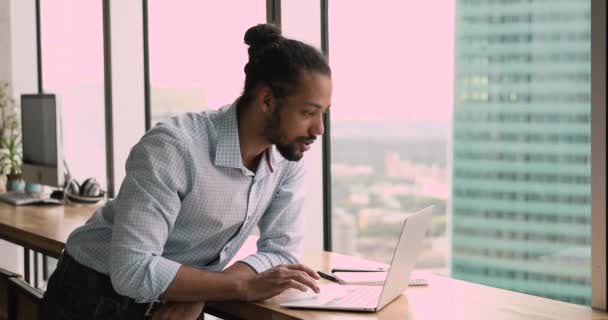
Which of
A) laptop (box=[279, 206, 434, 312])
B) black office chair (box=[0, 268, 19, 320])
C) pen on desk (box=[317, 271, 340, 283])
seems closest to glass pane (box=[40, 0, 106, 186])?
black office chair (box=[0, 268, 19, 320])

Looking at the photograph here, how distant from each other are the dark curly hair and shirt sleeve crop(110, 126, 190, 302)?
0.80 feet

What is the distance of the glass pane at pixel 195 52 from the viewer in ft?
11.3

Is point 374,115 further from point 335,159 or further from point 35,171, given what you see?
point 35,171

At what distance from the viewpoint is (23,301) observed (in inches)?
77.3

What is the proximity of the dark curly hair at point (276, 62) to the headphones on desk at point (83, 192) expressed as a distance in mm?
2119

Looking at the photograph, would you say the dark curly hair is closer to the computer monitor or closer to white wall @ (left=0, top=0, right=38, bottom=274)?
the computer monitor

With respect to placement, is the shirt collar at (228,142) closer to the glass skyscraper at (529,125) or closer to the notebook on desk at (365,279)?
the notebook on desk at (365,279)

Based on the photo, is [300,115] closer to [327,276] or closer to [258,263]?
[258,263]

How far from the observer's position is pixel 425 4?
300 centimetres

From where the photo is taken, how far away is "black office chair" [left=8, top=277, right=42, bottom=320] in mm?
1849

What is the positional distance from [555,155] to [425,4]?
84 cm

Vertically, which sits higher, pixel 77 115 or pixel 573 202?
pixel 77 115

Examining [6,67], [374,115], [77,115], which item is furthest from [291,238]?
[6,67]

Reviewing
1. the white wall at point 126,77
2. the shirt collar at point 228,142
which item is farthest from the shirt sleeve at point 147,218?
the white wall at point 126,77
